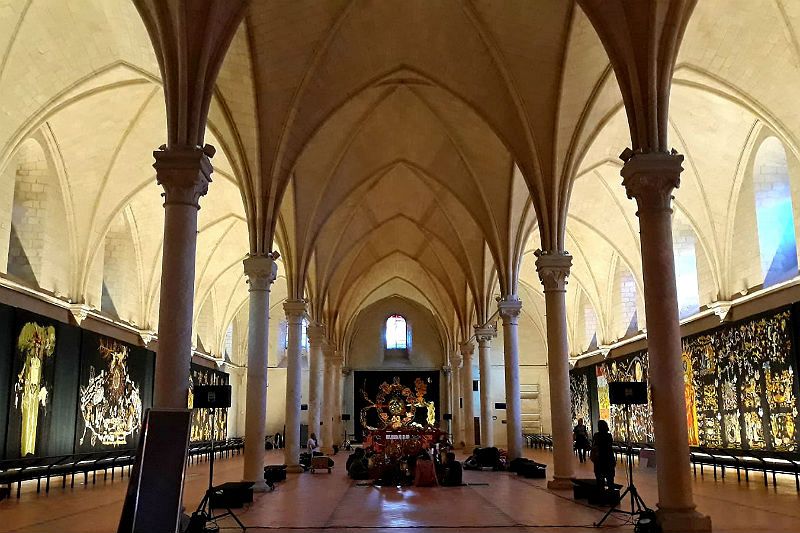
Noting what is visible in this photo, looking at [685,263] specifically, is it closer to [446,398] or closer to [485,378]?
[485,378]

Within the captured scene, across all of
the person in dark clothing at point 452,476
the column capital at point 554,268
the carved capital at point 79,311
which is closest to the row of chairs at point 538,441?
the person in dark clothing at point 452,476

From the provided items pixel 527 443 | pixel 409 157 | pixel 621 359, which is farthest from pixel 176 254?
pixel 527 443

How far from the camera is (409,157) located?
23.1 metres

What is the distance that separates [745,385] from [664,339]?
37.4ft

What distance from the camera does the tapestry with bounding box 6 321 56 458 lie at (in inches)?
699

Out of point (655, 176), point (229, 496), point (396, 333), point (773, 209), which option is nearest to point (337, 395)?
point (396, 333)

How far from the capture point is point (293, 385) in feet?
67.9

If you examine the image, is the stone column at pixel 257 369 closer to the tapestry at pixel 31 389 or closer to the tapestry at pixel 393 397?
the tapestry at pixel 31 389

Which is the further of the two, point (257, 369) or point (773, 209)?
point (773, 209)

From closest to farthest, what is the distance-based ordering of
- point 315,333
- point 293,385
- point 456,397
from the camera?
point 293,385, point 315,333, point 456,397

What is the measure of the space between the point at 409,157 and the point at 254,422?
10608 millimetres

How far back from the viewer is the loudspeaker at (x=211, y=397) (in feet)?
34.8

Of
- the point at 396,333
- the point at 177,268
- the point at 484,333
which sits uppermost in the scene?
the point at 396,333

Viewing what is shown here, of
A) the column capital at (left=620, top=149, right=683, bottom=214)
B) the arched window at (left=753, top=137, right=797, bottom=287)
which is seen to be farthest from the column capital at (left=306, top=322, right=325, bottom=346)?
the column capital at (left=620, top=149, right=683, bottom=214)
